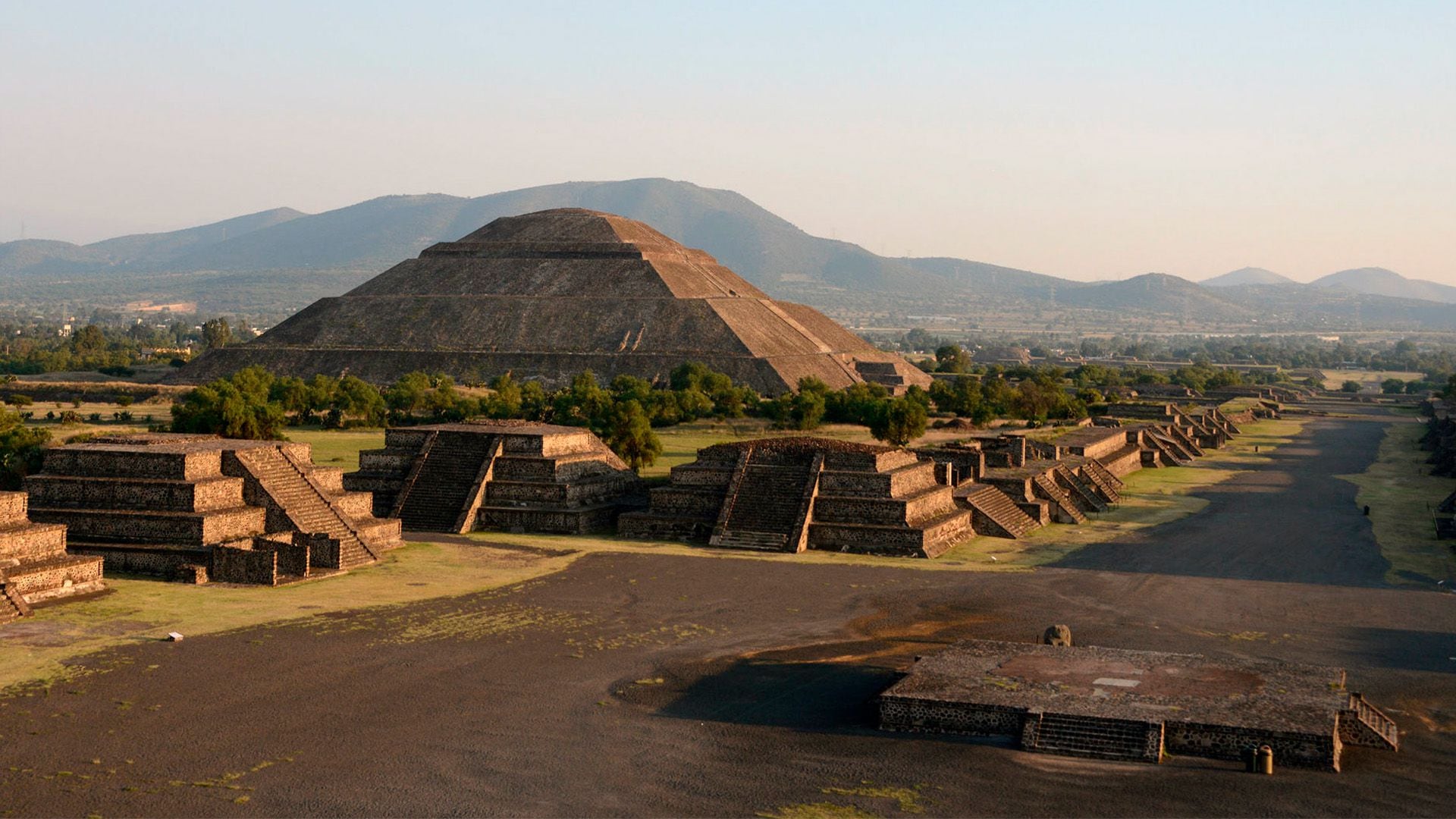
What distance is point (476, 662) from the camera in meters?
29.8

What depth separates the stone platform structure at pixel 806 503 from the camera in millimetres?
46250

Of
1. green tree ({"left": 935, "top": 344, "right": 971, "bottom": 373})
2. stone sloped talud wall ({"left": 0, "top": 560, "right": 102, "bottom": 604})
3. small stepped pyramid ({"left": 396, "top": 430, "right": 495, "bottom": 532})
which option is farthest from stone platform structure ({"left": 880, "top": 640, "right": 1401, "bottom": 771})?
green tree ({"left": 935, "top": 344, "right": 971, "bottom": 373})

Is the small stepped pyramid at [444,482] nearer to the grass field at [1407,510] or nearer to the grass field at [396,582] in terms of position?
the grass field at [396,582]

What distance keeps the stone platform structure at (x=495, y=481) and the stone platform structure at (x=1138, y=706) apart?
76.0 ft

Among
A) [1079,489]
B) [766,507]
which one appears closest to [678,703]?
[766,507]

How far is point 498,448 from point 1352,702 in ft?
107

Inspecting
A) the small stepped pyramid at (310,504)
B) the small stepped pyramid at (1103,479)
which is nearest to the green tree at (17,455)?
the small stepped pyramid at (310,504)

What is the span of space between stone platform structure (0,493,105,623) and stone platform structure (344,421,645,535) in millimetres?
14196

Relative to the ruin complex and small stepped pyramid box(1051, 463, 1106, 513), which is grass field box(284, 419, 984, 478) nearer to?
the ruin complex

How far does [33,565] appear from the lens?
34375mm

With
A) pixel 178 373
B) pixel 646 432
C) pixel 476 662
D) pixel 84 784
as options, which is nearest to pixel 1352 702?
pixel 476 662

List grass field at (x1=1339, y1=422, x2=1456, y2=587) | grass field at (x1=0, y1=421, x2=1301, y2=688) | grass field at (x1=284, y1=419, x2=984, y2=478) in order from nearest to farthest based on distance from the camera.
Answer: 1. grass field at (x1=0, y1=421, x2=1301, y2=688)
2. grass field at (x1=1339, y1=422, x2=1456, y2=587)
3. grass field at (x1=284, y1=419, x2=984, y2=478)

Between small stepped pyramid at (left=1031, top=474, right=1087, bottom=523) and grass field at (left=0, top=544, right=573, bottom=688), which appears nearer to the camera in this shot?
grass field at (left=0, top=544, right=573, bottom=688)

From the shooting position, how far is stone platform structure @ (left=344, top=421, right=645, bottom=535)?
4941 centimetres
